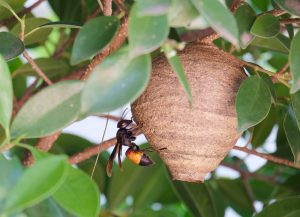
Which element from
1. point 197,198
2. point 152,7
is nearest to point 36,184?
point 152,7

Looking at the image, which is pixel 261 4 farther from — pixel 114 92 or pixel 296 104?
pixel 114 92

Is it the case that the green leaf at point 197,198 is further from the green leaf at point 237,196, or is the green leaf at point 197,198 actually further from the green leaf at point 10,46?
the green leaf at point 10,46

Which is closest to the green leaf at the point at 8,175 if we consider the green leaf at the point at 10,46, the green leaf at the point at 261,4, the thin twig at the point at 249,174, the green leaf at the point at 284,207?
the green leaf at the point at 10,46

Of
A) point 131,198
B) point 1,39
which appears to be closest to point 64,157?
point 1,39

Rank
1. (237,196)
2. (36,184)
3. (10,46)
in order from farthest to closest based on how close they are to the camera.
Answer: (237,196) < (10,46) < (36,184)

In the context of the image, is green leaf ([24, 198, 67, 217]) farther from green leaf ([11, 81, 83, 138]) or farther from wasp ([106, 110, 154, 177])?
wasp ([106, 110, 154, 177])

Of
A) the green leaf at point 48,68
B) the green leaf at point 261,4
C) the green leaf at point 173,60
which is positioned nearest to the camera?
the green leaf at point 173,60
